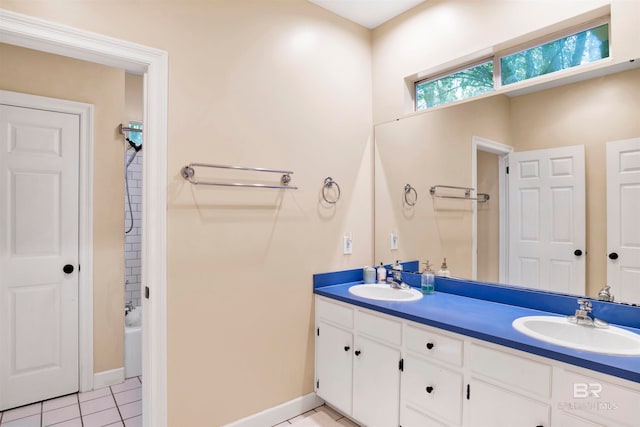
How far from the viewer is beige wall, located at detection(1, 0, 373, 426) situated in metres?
1.92

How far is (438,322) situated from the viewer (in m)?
1.69

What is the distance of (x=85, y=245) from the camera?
2.74 meters

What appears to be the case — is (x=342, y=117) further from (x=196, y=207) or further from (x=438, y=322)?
(x=438, y=322)

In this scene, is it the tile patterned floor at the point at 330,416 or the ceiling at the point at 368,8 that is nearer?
the tile patterned floor at the point at 330,416

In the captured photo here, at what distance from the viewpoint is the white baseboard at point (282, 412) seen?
7.18 feet

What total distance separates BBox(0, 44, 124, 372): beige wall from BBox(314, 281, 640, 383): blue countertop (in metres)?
1.70

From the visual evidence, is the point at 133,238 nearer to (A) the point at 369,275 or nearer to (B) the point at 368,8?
(A) the point at 369,275

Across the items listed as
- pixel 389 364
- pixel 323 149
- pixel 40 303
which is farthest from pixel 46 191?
pixel 389 364

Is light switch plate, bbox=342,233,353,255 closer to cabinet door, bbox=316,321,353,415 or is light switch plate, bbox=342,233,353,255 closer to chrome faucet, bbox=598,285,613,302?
cabinet door, bbox=316,321,353,415

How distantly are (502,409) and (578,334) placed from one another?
1.59 feet

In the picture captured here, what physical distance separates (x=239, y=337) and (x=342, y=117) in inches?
65.5

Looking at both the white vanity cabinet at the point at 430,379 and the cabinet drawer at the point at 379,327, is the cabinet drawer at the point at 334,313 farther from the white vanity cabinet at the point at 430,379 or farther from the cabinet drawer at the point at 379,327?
the white vanity cabinet at the point at 430,379

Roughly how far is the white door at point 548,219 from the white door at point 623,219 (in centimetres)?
11
